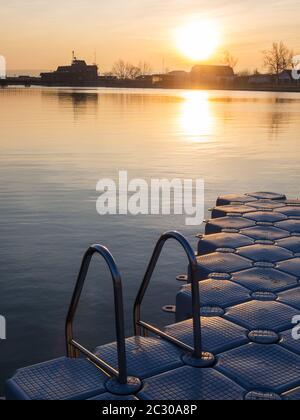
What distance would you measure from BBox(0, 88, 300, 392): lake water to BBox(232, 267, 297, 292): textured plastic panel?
1268 mm

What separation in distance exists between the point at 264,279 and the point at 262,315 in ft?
4.04

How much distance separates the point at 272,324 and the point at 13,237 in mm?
6706

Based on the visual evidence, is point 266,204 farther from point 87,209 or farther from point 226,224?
point 87,209

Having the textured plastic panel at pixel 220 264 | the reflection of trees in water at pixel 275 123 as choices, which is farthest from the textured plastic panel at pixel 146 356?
the reflection of trees in water at pixel 275 123

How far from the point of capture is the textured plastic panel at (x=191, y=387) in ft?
13.5

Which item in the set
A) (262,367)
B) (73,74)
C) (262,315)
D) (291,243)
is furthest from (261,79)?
(262,367)

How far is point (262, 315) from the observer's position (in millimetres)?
5656


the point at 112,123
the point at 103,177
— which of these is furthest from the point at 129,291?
the point at 112,123

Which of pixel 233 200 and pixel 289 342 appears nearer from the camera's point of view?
pixel 289 342

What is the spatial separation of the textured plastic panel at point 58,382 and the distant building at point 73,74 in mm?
190034
